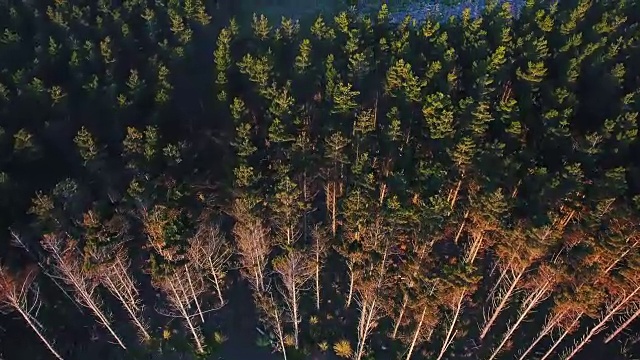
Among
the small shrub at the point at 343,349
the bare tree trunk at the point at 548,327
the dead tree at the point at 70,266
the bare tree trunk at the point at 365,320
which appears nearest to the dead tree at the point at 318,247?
the bare tree trunk at the point at 365,320

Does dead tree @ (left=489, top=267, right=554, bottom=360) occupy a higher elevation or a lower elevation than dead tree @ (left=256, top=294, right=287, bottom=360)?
higher

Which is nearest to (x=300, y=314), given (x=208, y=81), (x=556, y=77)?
(x=208, y=81)

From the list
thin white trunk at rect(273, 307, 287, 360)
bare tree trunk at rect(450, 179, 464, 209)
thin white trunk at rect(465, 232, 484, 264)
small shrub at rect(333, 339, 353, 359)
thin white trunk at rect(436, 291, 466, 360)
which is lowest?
small shrub at rect(333, 339, 353, 359)

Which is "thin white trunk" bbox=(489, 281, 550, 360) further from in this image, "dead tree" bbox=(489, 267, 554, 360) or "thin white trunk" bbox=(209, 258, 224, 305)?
"thin white trunk" bbox=(209, 258, 224, 305)

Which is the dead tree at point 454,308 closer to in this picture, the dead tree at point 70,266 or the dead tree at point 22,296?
the dead tree at point 70,266

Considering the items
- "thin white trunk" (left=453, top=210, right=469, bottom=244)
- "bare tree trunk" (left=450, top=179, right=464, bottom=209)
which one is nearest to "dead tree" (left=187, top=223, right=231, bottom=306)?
"bare tree trunk" (left=450, top=179, right=464, bottom=209)

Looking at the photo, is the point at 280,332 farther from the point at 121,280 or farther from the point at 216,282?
the point at 121,280

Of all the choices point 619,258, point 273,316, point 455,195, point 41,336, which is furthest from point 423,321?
point 41,336
